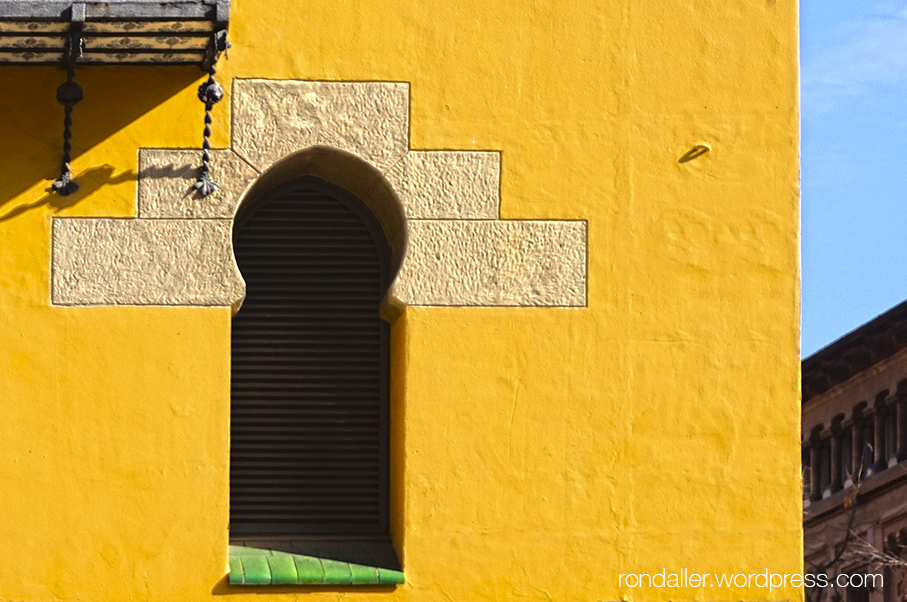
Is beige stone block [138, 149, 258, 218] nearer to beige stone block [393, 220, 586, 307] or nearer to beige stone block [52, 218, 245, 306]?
beige stone block [52, 218, 245, 306]

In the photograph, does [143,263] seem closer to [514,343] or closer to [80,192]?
[80,192]

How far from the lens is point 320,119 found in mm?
10875

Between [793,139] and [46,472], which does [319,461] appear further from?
[793,139]

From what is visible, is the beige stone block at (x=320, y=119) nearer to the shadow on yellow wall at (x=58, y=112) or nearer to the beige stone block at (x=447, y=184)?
the beige stone block at (x=447, y=184)

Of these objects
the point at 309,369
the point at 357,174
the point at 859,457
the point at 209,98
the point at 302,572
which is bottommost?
the point at 302,572

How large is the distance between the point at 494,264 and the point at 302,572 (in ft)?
6.72

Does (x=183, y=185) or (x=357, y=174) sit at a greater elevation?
(x=357, y=174)

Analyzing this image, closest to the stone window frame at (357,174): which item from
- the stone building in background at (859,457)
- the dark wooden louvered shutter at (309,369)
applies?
the dark wooden louvered shutter at (309,369)

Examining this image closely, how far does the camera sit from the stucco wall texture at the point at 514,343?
1047 cm

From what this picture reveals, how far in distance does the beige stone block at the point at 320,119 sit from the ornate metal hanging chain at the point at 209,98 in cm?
18

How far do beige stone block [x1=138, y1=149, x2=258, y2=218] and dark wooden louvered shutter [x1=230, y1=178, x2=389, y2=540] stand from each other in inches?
19.9

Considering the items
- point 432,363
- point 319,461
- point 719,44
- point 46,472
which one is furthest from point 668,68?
point 46,472

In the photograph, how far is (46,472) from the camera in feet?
34.2

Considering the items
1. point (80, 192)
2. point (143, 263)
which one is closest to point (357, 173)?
point (143, 263)
